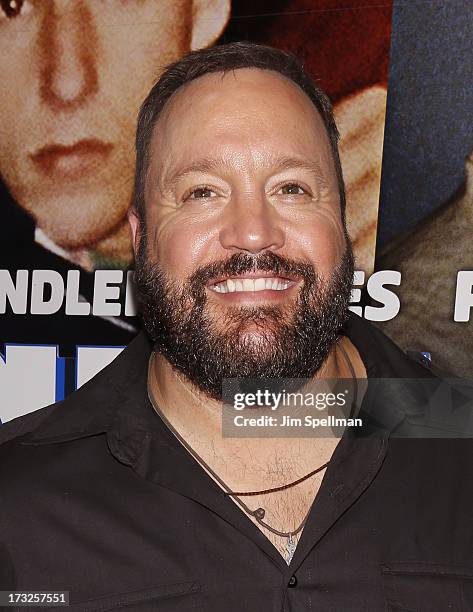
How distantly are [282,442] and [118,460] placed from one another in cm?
29

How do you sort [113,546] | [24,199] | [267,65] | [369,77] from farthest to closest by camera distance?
[24,199] → [369,77] → [267,65] → [113,546]

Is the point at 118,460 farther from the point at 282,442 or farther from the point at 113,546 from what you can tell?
the point at 282,442

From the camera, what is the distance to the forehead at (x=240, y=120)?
1153 millimetres

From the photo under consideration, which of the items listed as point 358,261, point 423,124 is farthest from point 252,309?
point 423,124

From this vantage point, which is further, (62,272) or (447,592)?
(62,272)

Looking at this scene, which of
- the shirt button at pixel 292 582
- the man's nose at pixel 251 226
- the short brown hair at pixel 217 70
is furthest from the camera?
the short brown hair at pixel 217 70

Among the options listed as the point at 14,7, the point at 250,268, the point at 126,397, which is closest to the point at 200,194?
the point at 250,268

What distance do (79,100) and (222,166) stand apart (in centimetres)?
80

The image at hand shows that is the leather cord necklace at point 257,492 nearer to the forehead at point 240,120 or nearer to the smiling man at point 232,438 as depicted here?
the smiling man at point 232,438

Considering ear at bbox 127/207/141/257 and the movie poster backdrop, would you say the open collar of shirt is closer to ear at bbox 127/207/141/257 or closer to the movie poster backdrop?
ear at bbox 127/207/141/257

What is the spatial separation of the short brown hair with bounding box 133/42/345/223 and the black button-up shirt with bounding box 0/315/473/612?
0.46 m

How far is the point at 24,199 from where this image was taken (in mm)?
1788

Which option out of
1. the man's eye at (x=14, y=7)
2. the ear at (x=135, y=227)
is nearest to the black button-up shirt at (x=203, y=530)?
Answer: the ear at (x=135, y=227)

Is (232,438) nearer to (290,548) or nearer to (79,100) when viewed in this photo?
(290,548)
